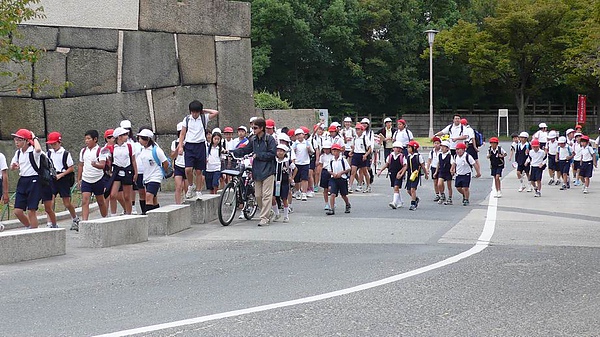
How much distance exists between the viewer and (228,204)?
14.4 m

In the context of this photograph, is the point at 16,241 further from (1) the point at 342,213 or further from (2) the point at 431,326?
(1) the point at 342,213

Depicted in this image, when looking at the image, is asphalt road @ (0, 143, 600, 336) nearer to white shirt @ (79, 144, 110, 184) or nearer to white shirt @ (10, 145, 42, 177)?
white shirt @ (79, 144, 110, 184)

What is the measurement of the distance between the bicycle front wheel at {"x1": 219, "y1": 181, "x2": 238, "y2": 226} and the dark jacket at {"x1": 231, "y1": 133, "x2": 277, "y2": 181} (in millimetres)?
513

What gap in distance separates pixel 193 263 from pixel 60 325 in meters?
3.35

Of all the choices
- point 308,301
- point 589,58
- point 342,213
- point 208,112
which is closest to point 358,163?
point 342,213

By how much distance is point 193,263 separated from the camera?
10.2 m

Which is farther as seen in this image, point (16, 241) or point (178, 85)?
point (178, 85)

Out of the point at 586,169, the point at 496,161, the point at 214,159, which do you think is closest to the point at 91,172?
the point at 214,159

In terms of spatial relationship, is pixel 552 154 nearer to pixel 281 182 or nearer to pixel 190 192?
pixel 281 182

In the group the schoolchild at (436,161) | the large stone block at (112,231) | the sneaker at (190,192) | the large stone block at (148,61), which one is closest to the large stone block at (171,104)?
the large stone block at (148,61)

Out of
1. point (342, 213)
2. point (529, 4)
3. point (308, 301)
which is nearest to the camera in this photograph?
point (308, 301)

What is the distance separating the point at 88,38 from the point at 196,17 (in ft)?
9.73

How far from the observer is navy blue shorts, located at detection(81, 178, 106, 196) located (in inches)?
532

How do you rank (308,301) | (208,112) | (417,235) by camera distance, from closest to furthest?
(308,301) < (417,235) < (208,112)
